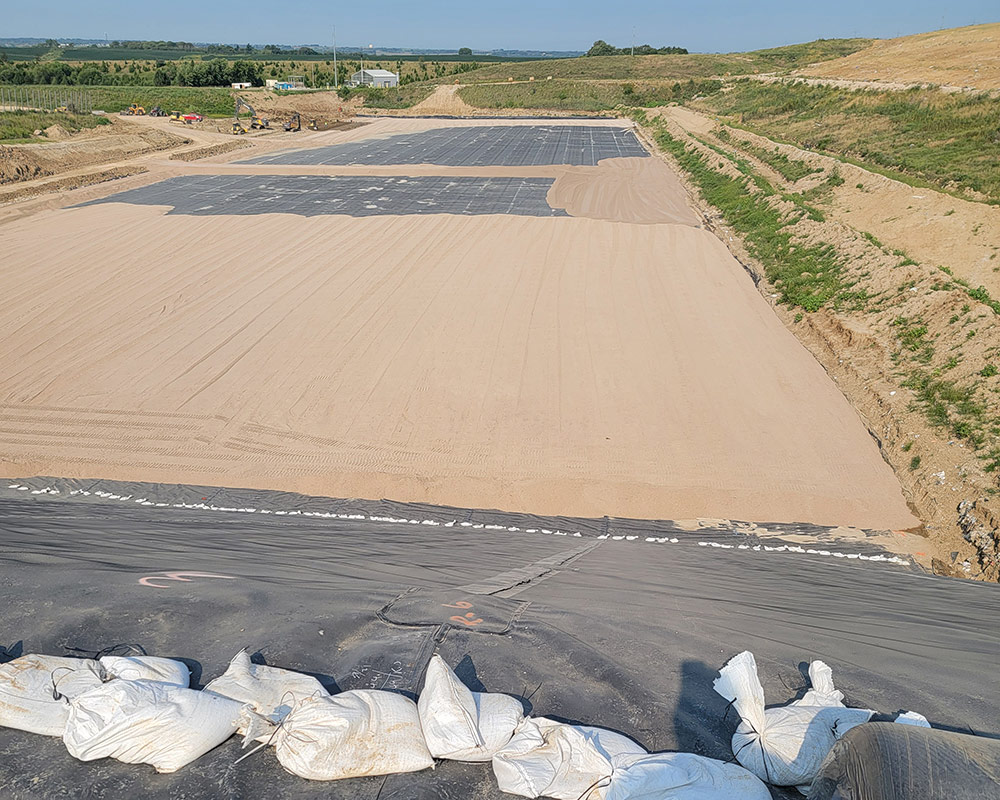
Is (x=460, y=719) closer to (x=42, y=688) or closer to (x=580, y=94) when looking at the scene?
(x=42, y=688)

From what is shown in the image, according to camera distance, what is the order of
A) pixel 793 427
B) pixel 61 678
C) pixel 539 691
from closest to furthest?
1. pixel 61 678
2. pixel 539 691
3. pixel 793 427

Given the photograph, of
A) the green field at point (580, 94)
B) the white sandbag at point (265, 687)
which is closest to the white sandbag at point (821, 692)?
the white sandbag at point (265, 687)

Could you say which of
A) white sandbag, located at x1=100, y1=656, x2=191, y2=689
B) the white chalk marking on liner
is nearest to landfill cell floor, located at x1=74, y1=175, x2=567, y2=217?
the white chalk marking on liner

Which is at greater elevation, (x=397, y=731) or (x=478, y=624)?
(x=397, y=731)

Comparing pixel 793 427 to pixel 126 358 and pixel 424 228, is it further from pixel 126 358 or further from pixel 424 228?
pixel 424 228

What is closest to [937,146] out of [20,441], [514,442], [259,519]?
[514,442]

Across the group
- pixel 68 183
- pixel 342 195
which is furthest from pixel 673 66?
pixel 68 183

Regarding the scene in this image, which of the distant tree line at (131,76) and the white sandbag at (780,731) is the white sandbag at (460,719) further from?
the distant tree line at (131,76)
